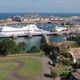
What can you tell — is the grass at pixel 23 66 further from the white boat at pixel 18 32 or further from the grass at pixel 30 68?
the white boat at pixel 18 32

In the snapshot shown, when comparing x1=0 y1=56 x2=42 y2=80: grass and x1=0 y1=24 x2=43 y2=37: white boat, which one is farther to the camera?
x1=0 y1=24 x2=43 y2=37: white boat

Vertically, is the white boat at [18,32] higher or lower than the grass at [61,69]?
lower

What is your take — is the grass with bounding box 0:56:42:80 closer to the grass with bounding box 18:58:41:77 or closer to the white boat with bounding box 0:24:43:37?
the grass with bounding box 18:58:41:77

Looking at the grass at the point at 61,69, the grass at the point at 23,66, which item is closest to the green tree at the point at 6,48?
the grass at the point at 23,66

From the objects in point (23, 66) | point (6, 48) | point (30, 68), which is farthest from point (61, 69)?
point (6, 48)

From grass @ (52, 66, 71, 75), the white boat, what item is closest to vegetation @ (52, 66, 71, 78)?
grass @ (52, 66, 71, 75)

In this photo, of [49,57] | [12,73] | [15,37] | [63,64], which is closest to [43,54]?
[49,57]

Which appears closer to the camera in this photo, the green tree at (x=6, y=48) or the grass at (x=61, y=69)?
the grass at (x=61, y=69)

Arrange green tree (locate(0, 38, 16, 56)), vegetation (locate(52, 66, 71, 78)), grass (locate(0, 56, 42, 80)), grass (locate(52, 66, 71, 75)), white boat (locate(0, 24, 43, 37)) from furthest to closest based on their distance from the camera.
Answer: white boat (locate(0, 24, 43, 37)) → green tree (locate(0, 38, 16, 56)) → grass (locate(52, 66, 71, 75)) → grass (locate(0, 56, 42, 80)) → vegetation (locate(52, 66, 71, 78))

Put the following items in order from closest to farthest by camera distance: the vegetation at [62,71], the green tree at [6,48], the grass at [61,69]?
the vegetation at [62,71] → the grass at [61,69] → the green tree at [6,48]
